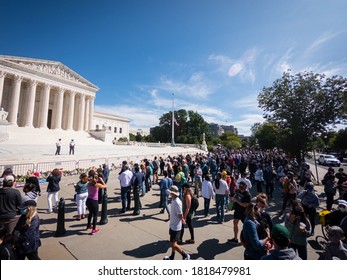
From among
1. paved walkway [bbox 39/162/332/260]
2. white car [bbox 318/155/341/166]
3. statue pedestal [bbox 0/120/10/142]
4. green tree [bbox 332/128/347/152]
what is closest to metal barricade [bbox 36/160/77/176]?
paved walkway [bbox 39/162/332/260]

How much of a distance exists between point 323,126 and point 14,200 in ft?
55.5

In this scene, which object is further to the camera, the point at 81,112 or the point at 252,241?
the point at 81,112

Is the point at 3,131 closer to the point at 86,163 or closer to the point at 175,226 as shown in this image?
the point at 86,163

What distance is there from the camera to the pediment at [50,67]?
1229 inches

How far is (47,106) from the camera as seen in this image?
35.8 metres

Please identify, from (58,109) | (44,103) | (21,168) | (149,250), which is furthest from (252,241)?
(58,109)

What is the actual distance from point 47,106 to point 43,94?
250 cm

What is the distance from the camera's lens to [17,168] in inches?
400

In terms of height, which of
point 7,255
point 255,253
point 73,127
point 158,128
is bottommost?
point 255,253

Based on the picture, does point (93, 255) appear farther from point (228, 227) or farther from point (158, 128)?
point (158, 128)

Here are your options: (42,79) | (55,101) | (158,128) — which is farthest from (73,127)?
(158,128)

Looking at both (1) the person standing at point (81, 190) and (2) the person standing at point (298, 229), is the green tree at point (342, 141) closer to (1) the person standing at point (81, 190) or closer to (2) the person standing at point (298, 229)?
(2) the person standing at point (298, 229)

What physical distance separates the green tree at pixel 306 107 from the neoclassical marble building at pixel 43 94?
1591 inches

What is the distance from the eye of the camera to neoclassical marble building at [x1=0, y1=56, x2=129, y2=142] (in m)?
31.0
